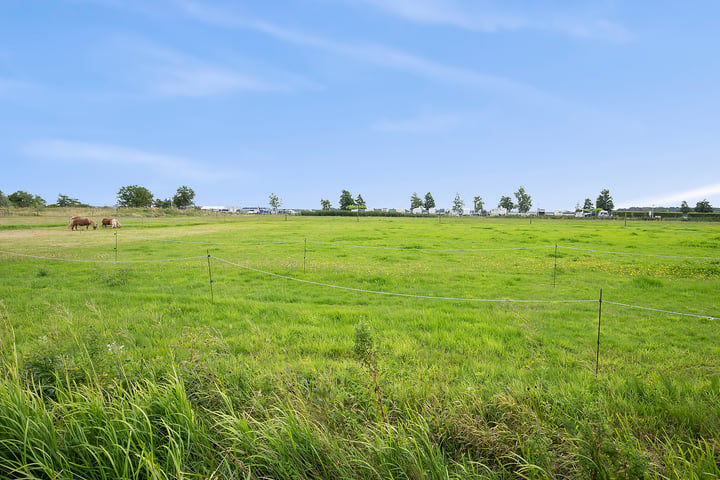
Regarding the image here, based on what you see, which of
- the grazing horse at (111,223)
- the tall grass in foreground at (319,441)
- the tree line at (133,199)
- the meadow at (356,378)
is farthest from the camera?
the tree line at (133,199)

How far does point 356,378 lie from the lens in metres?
4.11

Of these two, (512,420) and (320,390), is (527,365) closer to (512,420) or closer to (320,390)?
(512,420)

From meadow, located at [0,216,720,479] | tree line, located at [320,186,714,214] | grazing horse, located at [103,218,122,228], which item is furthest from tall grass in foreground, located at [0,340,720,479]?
tree line, located at [320,186,714,214]

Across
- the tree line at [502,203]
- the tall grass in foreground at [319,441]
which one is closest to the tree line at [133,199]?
the tree line at [502,203]

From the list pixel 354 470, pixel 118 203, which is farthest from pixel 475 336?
pixel 118 203

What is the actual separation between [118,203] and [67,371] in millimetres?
127603

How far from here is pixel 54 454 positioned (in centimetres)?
270

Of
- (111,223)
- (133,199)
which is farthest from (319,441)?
(133,199)

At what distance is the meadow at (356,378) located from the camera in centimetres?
269

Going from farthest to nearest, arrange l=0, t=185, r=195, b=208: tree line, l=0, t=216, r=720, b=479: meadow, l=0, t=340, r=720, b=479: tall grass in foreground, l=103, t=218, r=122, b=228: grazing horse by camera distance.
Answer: l=0, t=185, r=195, b=208: tree line → l=103, t=218, r=122, b=228: grazing horse → l=0, t=216, r=720, b=479: meadow → l=0, t=340, r=720, b=479: tall grass in foreground

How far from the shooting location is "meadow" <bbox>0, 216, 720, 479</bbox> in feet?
8.84

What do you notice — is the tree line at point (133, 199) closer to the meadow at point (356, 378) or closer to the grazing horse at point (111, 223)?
the grazing horse at point (111, 223)

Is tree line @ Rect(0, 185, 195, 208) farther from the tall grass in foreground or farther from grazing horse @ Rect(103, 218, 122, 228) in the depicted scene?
the tall grass in foreground

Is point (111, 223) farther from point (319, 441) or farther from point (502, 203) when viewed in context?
point (502, 203)
